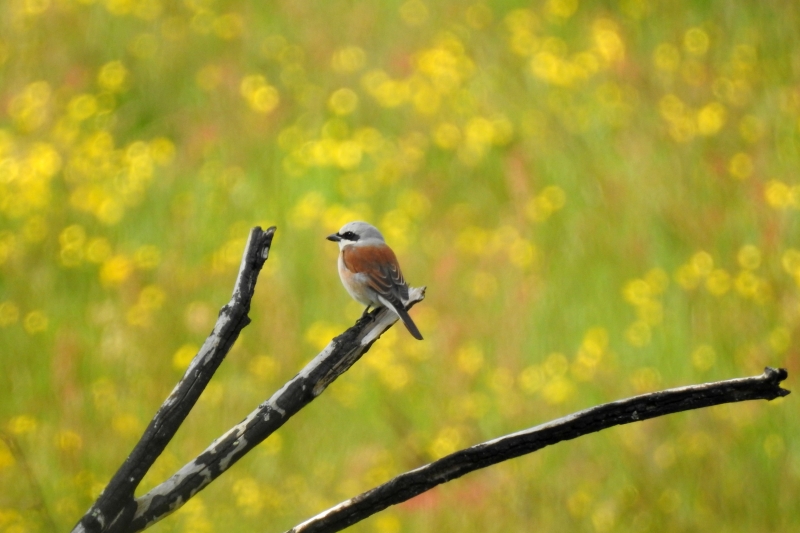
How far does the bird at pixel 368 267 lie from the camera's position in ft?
15.9

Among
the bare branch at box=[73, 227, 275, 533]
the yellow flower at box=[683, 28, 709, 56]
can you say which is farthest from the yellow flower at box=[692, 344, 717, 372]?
the bare branch at box=[73, 227, 275, 533]

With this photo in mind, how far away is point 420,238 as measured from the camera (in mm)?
7574

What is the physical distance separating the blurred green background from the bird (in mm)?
1292

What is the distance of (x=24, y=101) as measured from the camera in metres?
9.12

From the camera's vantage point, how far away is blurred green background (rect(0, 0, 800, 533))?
18.1ft

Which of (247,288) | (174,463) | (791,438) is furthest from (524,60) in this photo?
(247,288)

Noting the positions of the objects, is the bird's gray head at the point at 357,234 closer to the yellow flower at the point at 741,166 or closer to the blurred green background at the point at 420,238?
the blurred green background at the point at 420,238

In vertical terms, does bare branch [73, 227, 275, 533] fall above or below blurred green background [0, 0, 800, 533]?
below

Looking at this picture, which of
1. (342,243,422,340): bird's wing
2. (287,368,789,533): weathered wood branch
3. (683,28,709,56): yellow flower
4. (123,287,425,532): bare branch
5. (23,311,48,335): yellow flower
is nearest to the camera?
(287,368,789,533): weathered wood branch

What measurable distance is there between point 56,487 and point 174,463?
68cm

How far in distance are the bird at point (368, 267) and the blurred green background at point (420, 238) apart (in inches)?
50.9

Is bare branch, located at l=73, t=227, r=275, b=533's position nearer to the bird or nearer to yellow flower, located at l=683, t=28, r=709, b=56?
the bird

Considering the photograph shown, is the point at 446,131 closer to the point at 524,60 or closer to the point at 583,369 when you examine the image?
the point at 524,60

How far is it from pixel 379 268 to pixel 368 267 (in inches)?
3.4
